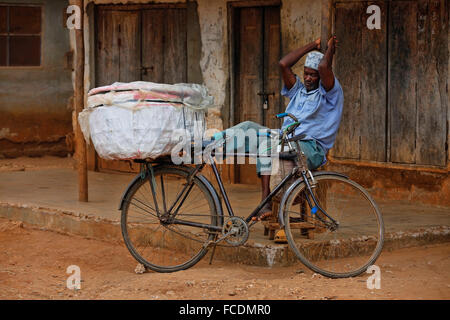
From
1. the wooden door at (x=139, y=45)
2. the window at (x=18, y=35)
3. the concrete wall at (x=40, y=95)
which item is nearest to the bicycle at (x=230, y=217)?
the wooden door at (x=139, y=45)

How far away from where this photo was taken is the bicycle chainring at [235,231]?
5.19 meters

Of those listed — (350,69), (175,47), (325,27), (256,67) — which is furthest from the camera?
(175,47)

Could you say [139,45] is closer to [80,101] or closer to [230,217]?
[80,101]

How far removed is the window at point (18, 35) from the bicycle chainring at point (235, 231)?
8321mm

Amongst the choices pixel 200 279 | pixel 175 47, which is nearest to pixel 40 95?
pixel 175 47

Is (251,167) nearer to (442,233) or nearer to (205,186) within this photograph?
(442,233)

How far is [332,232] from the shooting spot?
5.75 m

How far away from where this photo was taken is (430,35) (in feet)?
25.1

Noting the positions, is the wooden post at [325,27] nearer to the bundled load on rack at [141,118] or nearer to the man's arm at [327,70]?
the man's arm at [327,70]

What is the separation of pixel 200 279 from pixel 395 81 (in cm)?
379

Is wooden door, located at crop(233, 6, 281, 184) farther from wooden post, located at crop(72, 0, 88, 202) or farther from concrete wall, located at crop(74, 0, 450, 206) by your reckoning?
wooden post, located at crop(72, 0, 88, 202)
